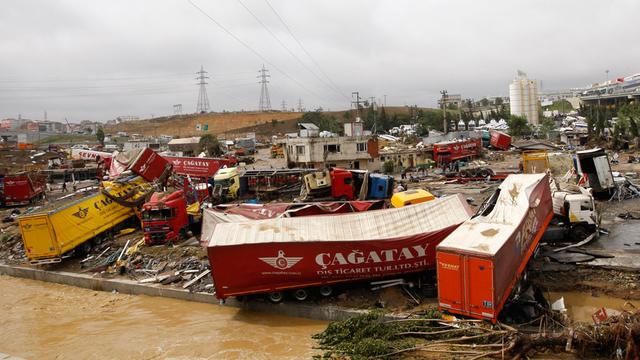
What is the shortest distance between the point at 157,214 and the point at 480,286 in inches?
490

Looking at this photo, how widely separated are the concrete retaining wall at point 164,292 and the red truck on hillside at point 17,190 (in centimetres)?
1424

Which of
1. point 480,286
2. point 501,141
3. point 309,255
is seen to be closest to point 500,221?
point 480,286

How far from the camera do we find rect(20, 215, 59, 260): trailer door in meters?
16.0

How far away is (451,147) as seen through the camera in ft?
129

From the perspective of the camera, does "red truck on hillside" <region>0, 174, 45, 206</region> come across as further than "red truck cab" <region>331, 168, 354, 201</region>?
Yes

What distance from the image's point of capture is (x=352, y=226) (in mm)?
12133

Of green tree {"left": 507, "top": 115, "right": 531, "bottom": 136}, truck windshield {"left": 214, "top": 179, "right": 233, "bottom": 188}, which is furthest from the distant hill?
truck windshield {"left": 214, "top": 179, "right": 233, "bottom": 188}

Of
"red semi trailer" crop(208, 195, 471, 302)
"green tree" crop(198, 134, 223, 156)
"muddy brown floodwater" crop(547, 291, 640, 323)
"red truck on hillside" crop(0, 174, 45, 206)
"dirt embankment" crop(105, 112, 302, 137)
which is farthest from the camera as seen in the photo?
"dirt embankment" crop(105, 112, 302, 137)

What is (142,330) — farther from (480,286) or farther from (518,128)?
(518,128)

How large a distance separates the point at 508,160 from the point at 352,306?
35375mm

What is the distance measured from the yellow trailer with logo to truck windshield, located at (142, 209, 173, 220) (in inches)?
107

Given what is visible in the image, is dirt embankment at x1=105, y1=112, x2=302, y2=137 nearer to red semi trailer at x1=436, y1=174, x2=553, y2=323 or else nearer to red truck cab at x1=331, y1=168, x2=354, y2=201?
red truck cab at x1=331, y1=168, x2=354, y2=201

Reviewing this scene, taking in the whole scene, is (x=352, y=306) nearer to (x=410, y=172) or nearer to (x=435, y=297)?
(x=435, y=297)

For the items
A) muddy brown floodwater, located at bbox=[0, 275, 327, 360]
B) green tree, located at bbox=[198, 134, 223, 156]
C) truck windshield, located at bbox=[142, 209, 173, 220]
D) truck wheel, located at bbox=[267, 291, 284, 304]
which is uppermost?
green tree, located at bbox=[198, 134, 223, 156]
